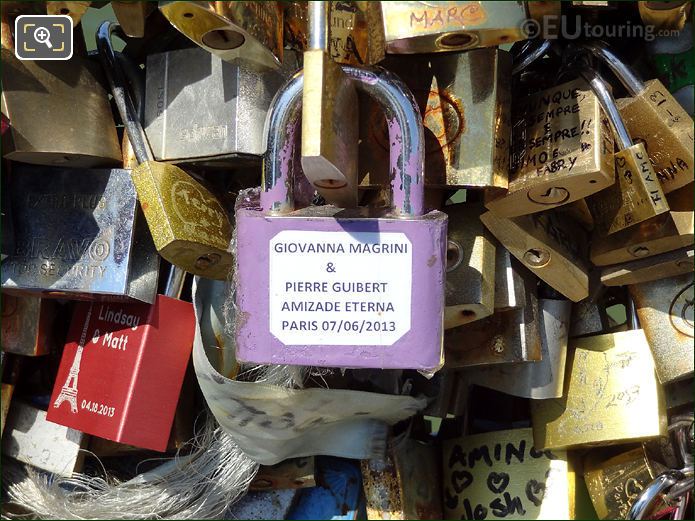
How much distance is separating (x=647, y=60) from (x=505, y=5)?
1.76 feet

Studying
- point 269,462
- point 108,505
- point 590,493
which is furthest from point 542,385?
point 108,505

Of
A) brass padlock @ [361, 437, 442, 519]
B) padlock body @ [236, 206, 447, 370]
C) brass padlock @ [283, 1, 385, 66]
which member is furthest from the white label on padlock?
brass padlock @ [361, 437, 442, 519]

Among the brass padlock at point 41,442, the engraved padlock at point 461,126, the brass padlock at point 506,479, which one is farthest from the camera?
the brass padlock at point 41,442

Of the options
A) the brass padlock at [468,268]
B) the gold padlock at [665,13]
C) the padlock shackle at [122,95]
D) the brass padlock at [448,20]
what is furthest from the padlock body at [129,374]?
the gold padlock at [665,13]

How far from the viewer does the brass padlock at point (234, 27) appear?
138 cm

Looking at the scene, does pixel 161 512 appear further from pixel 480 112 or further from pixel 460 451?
pixel 480 112

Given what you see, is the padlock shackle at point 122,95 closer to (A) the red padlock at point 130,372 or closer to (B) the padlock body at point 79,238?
A: (B) the padlock body at point 79,238

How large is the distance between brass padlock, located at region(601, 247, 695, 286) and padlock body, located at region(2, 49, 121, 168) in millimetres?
908

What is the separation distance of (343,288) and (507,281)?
1.32ft

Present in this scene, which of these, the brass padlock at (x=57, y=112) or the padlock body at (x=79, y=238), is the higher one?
the brass padlock at (x=57, y=112)

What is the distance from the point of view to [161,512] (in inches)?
73.9

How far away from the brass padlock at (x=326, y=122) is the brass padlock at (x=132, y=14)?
1.14ft

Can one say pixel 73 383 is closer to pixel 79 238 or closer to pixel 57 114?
pixel 79 238

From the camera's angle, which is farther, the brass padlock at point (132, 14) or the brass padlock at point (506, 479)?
the brass padlock at point (506, 479)
